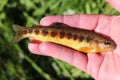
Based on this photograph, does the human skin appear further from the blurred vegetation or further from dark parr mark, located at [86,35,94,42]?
the blurred vegetation

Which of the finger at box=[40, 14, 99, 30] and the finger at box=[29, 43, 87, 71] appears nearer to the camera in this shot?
the finger at box=[29, 43, 87, 71]

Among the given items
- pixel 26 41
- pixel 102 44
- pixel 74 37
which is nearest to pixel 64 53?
pixel 74 37

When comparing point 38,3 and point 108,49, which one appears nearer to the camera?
point 108,49

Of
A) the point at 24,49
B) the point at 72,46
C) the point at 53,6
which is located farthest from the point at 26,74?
the point at 72,46

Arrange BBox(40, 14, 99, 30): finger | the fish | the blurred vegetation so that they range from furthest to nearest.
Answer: the blurred vegetation
BBox(40, 14, 99, 30): finger
the fish

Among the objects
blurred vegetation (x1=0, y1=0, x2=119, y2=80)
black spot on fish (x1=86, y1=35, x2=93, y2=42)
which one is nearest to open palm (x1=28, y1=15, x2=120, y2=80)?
black spot on fish (x1=86, y1=35, x2=93, y2=42)

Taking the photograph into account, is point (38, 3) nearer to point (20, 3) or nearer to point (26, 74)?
point (20, 3)

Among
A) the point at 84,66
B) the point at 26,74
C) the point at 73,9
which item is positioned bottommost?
the point at 26,74
